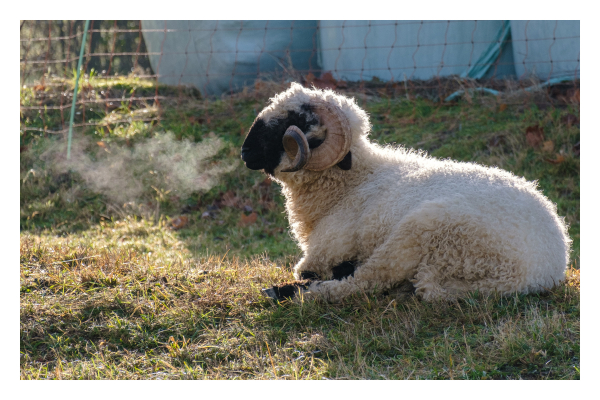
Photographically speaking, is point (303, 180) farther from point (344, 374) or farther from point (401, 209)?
point (344, 374)

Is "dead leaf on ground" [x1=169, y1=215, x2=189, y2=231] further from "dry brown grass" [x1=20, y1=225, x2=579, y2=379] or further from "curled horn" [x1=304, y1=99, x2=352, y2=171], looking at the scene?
"curled horn" [x1=304, y1=99, x2=352, y2=171]

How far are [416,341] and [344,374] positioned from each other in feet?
1.86

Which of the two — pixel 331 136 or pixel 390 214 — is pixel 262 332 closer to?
pixel 390 214

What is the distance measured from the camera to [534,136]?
25.6 feet

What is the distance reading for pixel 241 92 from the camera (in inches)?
400

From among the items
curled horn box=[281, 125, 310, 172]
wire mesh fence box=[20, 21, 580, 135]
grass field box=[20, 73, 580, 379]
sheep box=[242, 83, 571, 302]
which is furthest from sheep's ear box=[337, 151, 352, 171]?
wire mesh fence box=[20, 21, 580, 135]

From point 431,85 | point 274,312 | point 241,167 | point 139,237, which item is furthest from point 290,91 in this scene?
point 431,85

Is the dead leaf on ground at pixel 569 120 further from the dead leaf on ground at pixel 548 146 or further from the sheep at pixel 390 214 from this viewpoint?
the sheep at pixel 390 214

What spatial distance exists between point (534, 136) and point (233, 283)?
5.29 metres

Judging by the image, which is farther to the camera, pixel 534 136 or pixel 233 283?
pixel 534 136

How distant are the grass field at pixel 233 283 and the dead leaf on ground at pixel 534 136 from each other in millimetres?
15

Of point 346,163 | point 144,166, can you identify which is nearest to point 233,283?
point 346,163

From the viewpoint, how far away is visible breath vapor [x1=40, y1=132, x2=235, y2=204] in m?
7.96

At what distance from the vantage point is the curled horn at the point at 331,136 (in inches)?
165
